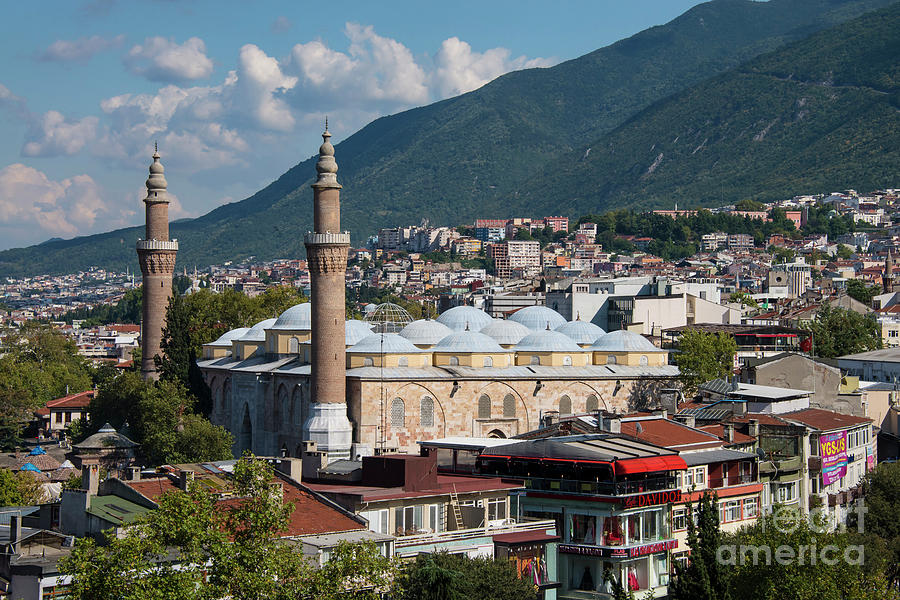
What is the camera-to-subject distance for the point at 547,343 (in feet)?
185

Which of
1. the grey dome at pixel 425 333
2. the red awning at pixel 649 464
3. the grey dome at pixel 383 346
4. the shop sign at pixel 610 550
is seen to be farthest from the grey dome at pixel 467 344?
the shop sign at pixel 610 550

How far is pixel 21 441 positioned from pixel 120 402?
11410mm

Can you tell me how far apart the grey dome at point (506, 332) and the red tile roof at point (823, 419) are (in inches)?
644

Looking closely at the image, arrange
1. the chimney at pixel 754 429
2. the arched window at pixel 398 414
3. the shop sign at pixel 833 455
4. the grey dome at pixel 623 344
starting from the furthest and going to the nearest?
the grey dome at pixel 623 344, the arched window at pixel 398 414, the shop sign at pixel 833 455, the chimney at pixel 754 429

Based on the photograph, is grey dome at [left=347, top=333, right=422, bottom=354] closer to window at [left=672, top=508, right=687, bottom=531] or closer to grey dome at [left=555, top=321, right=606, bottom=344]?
grey dome at [left=555, top=321, right=606, bottom=344]

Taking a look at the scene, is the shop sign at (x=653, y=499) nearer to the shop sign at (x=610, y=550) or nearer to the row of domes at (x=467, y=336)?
the shop sign at (x=610, y=550)

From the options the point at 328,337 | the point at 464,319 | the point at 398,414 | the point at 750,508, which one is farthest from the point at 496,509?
the point at 464,319

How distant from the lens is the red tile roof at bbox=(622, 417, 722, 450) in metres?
35.2

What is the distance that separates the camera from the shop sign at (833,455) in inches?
1602

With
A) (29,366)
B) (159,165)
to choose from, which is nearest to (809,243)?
(29,366)

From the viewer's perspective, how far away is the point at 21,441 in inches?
2655

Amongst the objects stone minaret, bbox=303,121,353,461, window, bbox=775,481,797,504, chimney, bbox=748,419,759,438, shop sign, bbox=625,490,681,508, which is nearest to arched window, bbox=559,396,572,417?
stone minaret, bbox=303,121,353,461

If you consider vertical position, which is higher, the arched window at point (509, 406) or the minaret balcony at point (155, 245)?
the minaret balcony at point (155, 245)

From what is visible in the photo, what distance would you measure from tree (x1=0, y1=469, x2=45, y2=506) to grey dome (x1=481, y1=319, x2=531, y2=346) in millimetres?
23537
